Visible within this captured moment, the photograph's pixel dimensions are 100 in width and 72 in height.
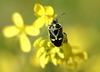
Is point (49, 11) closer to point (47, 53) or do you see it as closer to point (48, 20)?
point (48, 20)

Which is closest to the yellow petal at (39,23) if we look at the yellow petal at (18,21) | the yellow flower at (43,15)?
the yellow flower at (43,15)

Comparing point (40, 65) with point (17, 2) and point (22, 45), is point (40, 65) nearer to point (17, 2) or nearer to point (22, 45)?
point (22, 45)

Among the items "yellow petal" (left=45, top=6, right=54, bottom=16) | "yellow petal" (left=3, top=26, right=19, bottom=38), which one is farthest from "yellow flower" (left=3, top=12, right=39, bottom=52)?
"yellow petal" (left=45, top=6, right=54, bottom=16)

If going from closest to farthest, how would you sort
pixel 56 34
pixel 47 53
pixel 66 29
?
pixel 56 34 → pixel 47 53 → pixel 66 29

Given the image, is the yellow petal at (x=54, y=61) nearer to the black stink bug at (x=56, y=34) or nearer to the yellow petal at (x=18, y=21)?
the black stink bug at (x=56, y=34)

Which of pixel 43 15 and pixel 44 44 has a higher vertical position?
pixel 43 15

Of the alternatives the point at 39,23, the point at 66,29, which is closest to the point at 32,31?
the point at 39,23

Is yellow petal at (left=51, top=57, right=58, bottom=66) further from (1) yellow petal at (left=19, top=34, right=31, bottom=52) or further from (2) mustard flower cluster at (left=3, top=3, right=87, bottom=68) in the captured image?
(1) yellow petal at (left=19, top=34, right=31, bottom=52)
